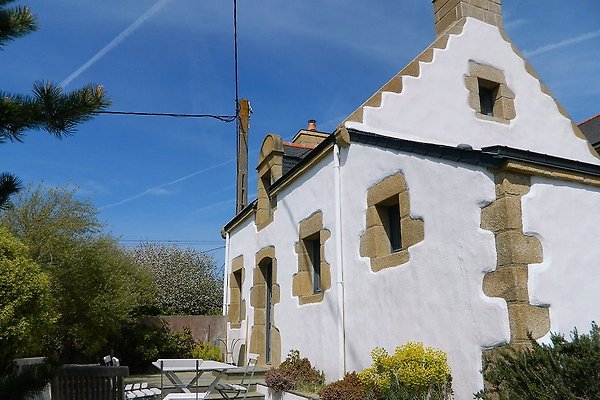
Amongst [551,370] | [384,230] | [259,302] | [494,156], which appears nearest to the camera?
[551,370]

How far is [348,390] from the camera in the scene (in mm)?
6074

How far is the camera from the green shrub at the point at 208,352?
13016 millimetres

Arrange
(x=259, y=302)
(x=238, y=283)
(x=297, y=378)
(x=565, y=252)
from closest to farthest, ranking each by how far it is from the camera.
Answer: (x=565, y=252) → (x=297, y=378) → (x=259, y=302) → (x=238, y=283)

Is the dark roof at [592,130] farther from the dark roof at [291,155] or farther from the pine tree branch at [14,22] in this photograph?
the pine tree branch at [14,22]

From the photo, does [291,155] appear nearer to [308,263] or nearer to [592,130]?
[308,263]

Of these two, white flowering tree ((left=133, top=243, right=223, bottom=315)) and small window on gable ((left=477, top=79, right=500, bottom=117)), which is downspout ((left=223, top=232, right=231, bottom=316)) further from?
small window on gable ((left=477, top=79, right=500, bottom=117))

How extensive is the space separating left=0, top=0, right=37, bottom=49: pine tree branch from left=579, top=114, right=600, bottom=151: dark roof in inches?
368

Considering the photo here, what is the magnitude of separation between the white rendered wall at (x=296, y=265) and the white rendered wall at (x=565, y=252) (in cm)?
338

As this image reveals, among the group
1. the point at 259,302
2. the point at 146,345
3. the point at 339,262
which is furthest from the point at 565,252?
the point at 146,345

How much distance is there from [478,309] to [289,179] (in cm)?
529

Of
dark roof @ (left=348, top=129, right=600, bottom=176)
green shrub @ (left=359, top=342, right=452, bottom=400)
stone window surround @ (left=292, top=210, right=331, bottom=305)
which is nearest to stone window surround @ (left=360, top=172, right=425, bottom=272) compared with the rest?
dark roof @ (left=348, top=129, right=600, bottom=176)

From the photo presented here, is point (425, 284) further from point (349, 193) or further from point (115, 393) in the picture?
point (115, 393)

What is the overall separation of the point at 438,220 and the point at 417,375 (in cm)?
162

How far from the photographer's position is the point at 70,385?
432cm
